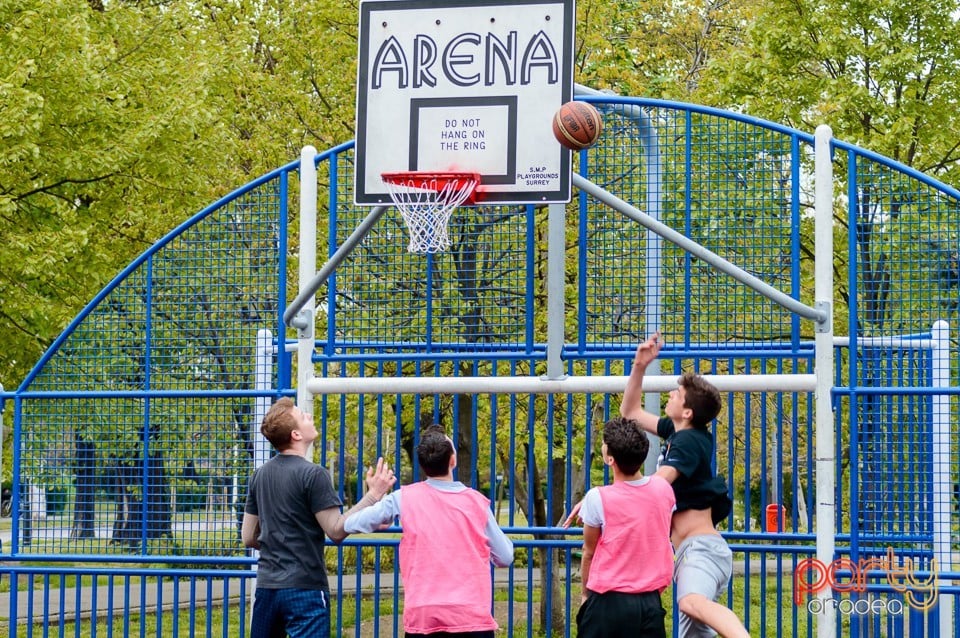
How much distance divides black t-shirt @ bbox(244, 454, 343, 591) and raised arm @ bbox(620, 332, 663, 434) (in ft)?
5.68

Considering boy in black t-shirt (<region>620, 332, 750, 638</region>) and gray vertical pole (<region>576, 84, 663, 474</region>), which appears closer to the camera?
boy in black t-shirt (<region>620, 332, 750, 638</region>)

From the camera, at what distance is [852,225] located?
23.7 feet

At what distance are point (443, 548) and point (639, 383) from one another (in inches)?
64.0

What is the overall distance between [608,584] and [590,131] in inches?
102

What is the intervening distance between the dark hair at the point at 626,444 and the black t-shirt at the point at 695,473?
1.26 feet

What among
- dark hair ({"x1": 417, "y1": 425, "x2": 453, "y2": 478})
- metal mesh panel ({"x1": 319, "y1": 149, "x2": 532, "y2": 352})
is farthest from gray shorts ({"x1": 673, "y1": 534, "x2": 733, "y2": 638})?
metal mesh panel ({"x1": 319, "y1": 149, "x2": 532, "y2": 352})

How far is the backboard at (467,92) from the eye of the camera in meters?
7.47

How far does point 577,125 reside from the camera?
6.87 meters

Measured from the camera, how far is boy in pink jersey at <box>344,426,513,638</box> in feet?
18.5

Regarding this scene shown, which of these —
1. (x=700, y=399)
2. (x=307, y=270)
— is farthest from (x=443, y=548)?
(x=307, y=270)

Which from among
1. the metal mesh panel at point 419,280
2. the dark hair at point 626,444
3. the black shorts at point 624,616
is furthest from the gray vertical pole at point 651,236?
the black shorts at point 624,616

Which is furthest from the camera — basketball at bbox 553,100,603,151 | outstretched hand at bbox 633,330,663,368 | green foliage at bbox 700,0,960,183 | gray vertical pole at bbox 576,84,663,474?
green foliage at bbox 700,0,960,183

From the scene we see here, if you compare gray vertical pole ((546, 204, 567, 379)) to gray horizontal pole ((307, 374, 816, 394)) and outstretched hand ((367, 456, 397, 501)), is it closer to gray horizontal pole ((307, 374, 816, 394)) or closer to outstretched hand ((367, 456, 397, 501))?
gray horizontal pole ((307, 374, 816, 394))

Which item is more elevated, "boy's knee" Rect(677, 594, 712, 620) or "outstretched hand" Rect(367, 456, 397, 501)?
"outstretched hand" Rect(367, 456, 397, 501)
